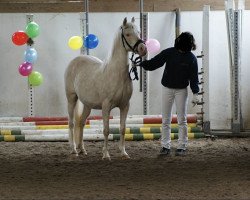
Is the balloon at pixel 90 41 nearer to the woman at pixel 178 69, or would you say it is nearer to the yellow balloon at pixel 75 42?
the yellow balloon at pixel 75 42

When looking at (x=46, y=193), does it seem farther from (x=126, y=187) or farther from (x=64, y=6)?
(x=64, y=6)

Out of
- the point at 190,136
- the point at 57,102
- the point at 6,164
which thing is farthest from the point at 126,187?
the point at 57,102

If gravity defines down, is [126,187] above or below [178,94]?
below

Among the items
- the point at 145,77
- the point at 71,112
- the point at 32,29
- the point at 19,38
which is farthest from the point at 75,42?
the point at 71,112

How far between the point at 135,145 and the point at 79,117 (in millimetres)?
1197

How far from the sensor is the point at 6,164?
5.68 meters

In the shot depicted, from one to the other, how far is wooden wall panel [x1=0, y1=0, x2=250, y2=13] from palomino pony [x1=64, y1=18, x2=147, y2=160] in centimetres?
229

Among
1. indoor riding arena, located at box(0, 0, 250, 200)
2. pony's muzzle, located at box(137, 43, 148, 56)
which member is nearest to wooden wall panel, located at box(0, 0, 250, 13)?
indoor riding arena, located at box(0, 0, 250, 200)

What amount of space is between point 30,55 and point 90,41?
3.25 ft

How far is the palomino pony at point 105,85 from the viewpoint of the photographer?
19.1 ft

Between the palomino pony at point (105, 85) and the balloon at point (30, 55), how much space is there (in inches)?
63.4

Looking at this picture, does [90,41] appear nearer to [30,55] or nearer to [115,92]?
[30,55]

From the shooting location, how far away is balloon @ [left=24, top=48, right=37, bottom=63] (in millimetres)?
7977

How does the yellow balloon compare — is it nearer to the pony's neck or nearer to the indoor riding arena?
the indoor riding arena
